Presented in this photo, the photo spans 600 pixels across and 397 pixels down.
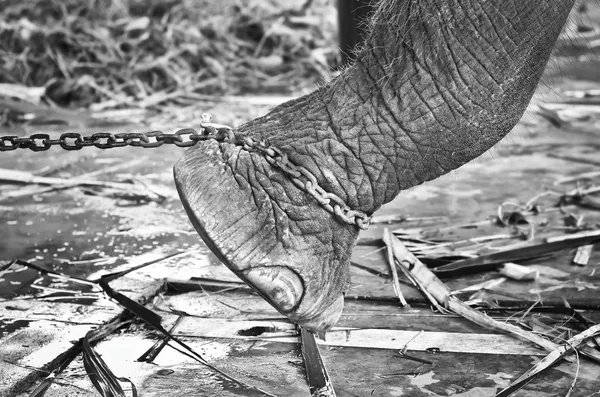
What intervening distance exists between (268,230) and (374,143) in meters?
0.30

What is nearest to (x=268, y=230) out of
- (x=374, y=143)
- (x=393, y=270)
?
(x=374, y=143)

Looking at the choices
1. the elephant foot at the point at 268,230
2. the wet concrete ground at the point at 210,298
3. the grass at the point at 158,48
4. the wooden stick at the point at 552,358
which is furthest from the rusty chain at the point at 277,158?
the grass at the point at 158,48

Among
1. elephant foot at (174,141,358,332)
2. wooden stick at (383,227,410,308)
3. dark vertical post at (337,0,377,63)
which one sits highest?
dark vertical post at (337,0,377,63)

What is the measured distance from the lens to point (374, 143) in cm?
207

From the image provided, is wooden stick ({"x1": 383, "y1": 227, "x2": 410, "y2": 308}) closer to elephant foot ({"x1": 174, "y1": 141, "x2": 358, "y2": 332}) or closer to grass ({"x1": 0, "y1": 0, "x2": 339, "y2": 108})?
elephant foot ({"x1": 174, "y1": 141, "x2": 358, "y2": 332})

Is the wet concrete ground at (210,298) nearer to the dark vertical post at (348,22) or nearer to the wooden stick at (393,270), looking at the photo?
the wooden stick at (393,270)

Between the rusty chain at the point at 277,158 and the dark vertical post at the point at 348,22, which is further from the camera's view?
the dark vertical post at the point at 348,22

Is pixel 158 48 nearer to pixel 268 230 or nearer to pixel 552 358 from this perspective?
pixel 268 230

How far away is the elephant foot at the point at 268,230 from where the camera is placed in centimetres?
196

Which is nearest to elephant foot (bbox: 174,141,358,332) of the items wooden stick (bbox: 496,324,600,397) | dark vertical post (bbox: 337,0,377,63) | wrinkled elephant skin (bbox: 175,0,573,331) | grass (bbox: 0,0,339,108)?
wrinkled elephant skin (bbox: 175,0,573,331)

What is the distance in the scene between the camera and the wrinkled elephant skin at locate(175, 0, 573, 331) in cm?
199

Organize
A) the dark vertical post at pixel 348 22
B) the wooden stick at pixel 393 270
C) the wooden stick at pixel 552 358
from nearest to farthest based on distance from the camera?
the wooden stick at pixel 552 358, the wooden stick at pixel 393 270, the dark vertical post at pixel 348 22

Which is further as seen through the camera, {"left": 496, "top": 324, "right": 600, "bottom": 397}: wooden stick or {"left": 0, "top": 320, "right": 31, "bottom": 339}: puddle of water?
{"left": 0, "top": 320, "right": 31, "bottom": 339}: puddle of water

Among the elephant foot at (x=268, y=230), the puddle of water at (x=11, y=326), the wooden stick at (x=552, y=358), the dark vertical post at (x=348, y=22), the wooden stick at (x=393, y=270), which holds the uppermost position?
the dark vertical post at (x=348, y=22)
